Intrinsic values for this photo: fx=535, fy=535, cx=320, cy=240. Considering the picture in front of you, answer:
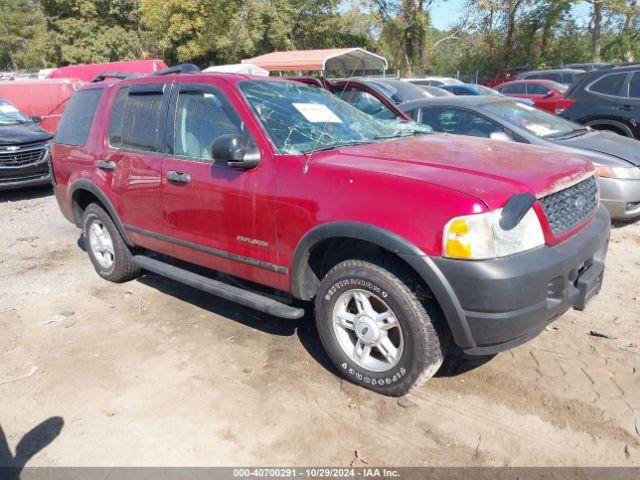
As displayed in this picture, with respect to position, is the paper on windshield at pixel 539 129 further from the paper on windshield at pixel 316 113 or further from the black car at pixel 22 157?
the black car at pixel 22 157

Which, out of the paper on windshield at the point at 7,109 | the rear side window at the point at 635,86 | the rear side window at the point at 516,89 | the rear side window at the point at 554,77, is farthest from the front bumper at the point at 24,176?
the rear side window at the point at 554,77

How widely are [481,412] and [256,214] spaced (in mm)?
1785

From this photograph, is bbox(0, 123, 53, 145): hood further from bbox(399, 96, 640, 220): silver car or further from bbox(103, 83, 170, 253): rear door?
bbox(399, 96, 640, 220): silver car

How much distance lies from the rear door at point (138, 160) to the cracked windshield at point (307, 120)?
0.91 m

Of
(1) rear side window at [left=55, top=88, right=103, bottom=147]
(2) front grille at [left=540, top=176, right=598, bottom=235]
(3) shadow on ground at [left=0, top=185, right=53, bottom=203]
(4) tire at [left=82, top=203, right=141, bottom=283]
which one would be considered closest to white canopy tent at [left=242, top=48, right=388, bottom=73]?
(3) shadow on ground at [left=0, top=185, right=53, bottom=203]

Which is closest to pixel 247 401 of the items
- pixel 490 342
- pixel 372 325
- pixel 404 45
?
pixel 372 325

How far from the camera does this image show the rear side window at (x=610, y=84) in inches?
327

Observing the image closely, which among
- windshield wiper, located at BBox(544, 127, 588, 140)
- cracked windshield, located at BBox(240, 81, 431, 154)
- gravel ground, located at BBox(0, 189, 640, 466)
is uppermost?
cracked windshield, located at BBox(240, 81, 431, 154)

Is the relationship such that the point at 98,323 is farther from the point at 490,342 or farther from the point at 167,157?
the point at 490,342

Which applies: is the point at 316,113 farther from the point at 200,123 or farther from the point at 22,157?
the point at 22,157

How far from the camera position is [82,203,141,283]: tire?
4.91m

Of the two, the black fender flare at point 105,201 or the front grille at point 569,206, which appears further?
the black fender flare at point 105,201

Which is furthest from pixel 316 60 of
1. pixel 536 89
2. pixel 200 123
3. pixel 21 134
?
pixel 200 123

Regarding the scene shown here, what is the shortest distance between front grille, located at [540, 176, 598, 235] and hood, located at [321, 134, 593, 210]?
0.05 meters
